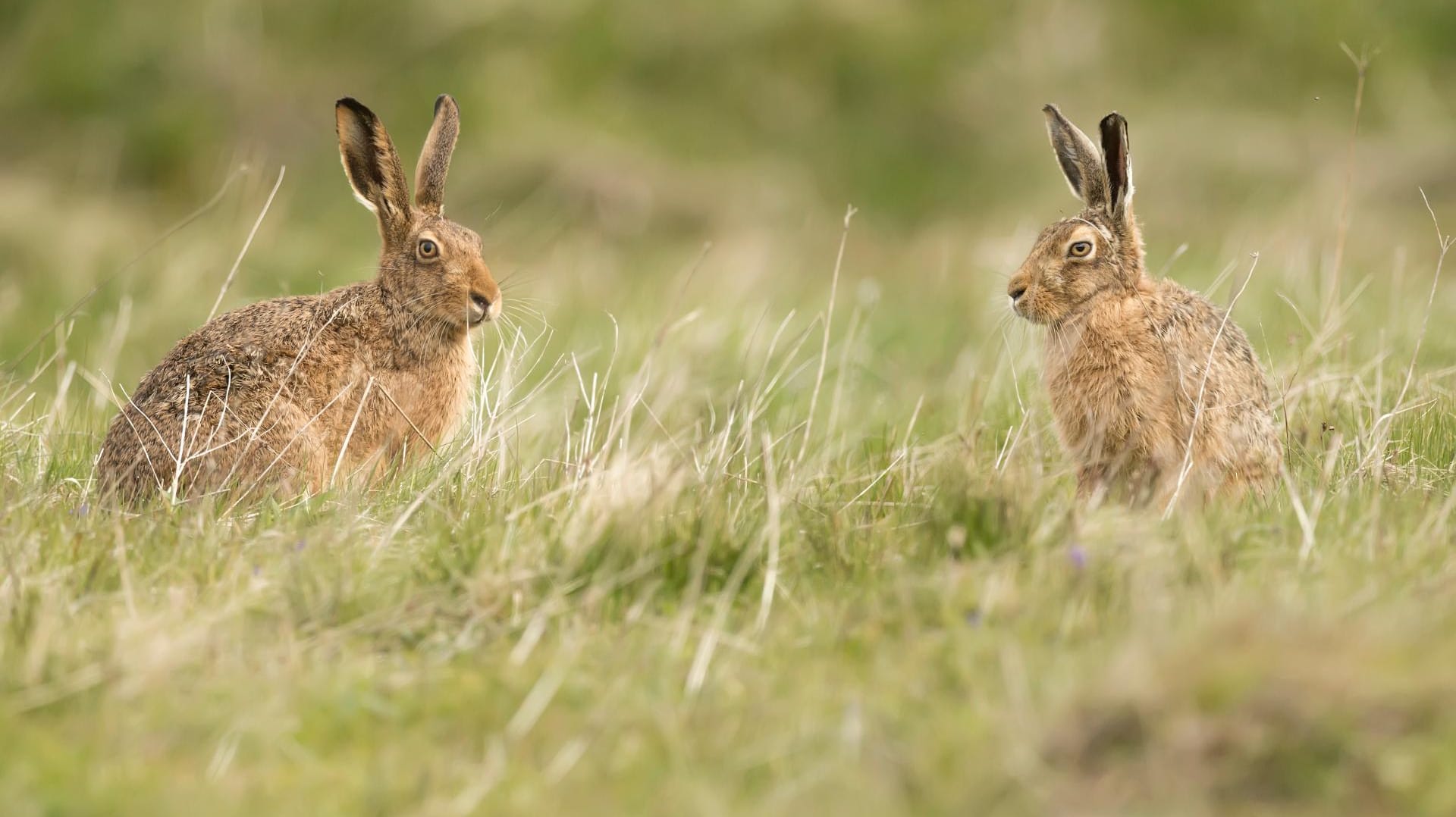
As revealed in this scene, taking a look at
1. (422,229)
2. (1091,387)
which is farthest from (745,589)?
(422,229)

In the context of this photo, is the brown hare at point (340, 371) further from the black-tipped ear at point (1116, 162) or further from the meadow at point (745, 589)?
the black-tipped ear at point (1116, 162)

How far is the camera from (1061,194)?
15641 mm

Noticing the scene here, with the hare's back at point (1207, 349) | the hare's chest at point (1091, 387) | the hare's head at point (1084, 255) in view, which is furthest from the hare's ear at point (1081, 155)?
the hare's chest at point (1091, 387)

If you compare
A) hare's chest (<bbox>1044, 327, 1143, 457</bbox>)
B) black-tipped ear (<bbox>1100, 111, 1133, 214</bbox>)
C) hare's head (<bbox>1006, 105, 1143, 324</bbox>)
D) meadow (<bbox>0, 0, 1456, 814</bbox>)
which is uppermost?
black-tipped ear (<bbox>1100, 111, 1133, 214</bbox>)

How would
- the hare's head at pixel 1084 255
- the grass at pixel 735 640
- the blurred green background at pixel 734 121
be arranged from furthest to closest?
the blurred green background at pixel 734 121
the hare's head at pixel 1084 255
the grass at pixel 735 640

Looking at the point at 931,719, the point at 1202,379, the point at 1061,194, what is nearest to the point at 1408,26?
the point at 1061,194

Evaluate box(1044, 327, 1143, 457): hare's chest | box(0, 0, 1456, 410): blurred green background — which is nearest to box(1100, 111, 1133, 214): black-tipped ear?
box(1044, 327, 1143, 457): hare's chest

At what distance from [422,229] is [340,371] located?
758mm

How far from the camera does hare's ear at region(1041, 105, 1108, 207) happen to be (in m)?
5.94

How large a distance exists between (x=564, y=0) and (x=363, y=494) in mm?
12406

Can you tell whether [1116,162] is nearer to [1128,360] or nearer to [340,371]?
[1128,360]

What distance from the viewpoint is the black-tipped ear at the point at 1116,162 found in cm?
571

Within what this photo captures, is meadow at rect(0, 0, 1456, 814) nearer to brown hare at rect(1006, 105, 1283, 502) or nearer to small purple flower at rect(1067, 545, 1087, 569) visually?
small purple flower at rect(1067, 545, 1087, 569)

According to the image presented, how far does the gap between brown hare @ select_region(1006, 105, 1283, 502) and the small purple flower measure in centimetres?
116
